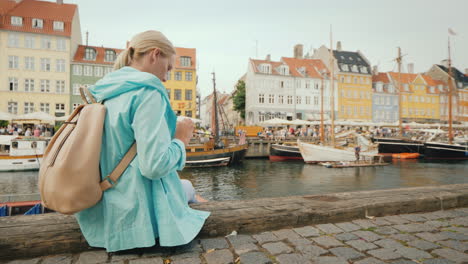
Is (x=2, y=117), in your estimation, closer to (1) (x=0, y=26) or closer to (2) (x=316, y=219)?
(1) (x=0, y=26)

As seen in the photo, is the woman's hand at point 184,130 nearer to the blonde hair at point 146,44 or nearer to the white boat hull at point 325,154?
the blonde hair at point 146,44

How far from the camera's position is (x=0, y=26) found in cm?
3591

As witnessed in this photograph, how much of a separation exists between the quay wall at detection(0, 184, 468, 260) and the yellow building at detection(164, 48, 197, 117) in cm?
3916

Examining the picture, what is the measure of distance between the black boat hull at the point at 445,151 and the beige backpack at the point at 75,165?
1377 inches

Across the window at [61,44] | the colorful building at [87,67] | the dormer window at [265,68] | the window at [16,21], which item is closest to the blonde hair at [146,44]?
the colorful building at [87,67]

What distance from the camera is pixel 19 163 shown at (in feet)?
65.6

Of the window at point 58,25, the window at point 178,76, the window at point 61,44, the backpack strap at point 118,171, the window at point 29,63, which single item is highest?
the window at point 58,25

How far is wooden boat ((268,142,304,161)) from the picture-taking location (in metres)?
27.4

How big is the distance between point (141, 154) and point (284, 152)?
26754 millimetres

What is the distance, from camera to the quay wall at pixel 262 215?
196 centimetres

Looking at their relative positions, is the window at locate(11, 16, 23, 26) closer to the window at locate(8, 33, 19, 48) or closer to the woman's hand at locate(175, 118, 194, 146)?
the window at locate(8, 33, 19, 48)

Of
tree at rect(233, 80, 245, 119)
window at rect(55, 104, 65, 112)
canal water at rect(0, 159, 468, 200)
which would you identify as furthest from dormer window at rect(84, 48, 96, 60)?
canal water at rect(0, 159, 468, 200)

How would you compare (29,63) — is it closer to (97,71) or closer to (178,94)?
(97,71)

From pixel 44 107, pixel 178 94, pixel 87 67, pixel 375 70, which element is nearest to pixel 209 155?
pixel 178 94
